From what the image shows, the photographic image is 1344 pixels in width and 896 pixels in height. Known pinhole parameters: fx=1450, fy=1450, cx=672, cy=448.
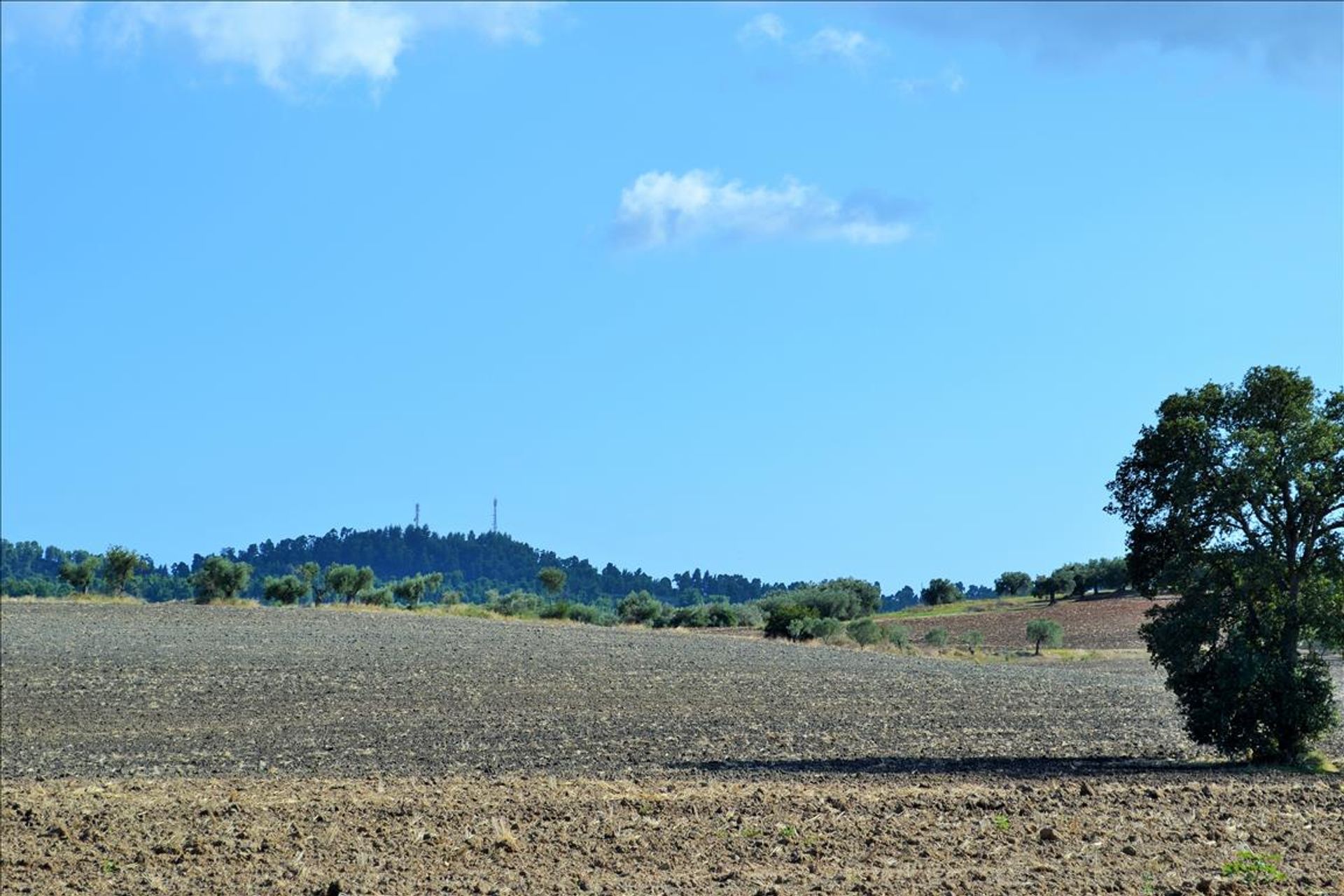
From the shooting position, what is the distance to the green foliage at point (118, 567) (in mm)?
96938

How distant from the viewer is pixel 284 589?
102000mm

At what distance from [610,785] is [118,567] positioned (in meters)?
82.4

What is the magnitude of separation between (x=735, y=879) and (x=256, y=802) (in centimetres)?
872

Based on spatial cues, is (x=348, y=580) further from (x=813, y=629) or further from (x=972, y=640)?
(x=972, y=640)

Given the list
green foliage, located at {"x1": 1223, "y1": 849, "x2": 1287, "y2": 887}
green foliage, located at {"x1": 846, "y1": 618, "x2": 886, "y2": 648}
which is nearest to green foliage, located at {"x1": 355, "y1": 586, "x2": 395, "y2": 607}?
green foliage, located at {"x1": 846, "y1": 618, "x2": 886, "y2": 648}

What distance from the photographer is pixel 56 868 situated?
17.7 meters

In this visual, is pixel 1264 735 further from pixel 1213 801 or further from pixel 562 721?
pixel 562 721

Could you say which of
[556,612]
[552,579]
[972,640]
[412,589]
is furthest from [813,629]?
[552,579]

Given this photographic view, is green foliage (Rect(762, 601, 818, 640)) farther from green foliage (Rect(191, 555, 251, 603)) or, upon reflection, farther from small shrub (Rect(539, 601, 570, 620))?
green foliage (Rect(191, 555, 251, 603))

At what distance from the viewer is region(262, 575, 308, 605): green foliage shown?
334ft

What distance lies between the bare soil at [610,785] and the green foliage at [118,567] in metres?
46.3

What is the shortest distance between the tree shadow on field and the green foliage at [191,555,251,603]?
70.2 metres

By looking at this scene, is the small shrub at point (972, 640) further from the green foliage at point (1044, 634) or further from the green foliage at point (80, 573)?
the green foliage at point (80, 573)

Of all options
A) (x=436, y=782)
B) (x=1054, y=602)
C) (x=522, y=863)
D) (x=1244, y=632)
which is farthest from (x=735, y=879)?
(x=1054, y=602)
